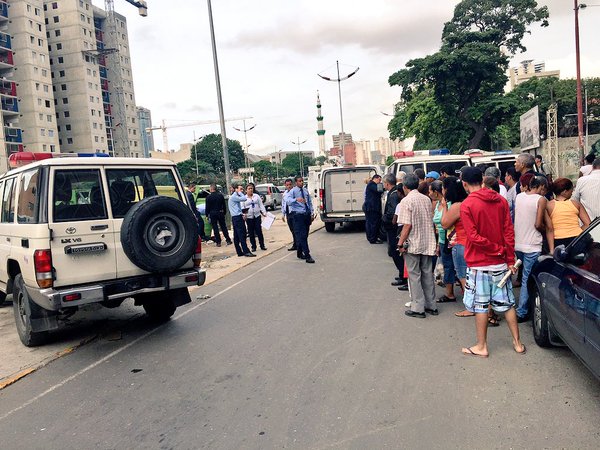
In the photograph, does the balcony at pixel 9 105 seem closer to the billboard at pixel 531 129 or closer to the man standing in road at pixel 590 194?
the billboard at pixel 531 129

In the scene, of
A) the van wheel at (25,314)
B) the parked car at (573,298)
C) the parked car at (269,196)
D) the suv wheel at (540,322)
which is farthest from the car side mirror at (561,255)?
the parked car at (269,196)

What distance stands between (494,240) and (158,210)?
11.3 feet

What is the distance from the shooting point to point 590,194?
5.63 metres

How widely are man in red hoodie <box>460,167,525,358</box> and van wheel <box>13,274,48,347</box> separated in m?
4.59

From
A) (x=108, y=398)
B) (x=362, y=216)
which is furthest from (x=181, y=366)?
(x=362, y=216)

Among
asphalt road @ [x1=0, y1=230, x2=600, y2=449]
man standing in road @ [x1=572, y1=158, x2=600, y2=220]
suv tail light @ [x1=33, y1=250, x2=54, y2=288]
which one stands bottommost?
asphalt road @ [x1=0, y1=230, x2=600, y2=449]

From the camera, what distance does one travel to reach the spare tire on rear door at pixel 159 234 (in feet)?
16.6

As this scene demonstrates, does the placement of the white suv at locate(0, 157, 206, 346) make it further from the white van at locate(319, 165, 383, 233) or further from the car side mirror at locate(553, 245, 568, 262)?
the white van at locate(319, 165, 383, 233)

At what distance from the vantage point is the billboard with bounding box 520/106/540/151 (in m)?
25.6

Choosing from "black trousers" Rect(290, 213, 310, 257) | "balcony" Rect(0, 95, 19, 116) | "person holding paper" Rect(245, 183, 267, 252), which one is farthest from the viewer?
"balcony" Rect(0, 95, 19, 116)

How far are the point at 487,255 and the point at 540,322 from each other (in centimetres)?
90

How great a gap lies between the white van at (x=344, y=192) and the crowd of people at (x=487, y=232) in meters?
7.71

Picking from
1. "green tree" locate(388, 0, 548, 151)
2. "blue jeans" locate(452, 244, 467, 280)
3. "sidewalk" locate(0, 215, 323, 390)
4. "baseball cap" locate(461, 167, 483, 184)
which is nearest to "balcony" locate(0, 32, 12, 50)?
"green tree" locate(388, 0, 548, 151)

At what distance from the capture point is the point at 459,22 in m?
31.9
